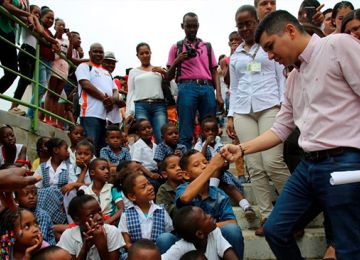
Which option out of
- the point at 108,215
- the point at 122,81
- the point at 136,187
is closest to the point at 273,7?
the point at 136,187

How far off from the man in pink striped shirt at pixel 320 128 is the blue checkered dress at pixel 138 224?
4.25 ft

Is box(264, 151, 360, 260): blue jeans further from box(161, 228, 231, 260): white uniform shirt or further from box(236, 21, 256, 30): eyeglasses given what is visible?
box(236, 21, 256, 30): eyeglasses

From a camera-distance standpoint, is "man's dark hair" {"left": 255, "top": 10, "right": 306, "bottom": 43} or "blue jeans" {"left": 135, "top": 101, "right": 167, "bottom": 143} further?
"blue jeans" {"left": 135, "top": 101, "right": 167, "bottom": 143}

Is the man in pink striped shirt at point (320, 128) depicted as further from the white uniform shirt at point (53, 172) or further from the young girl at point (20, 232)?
the white uniform shirt at point (53, 172)

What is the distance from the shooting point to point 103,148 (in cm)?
547

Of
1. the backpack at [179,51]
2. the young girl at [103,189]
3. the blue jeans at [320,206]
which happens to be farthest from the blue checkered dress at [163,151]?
the blue jeans at [320,206]

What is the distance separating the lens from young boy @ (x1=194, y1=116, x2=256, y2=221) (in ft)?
13.8

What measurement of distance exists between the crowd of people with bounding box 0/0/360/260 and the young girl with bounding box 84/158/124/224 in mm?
11

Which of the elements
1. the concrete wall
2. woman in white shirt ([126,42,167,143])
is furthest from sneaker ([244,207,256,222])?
the concrete wall

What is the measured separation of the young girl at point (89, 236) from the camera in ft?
11.1

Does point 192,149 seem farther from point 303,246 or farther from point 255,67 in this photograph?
point 303,246

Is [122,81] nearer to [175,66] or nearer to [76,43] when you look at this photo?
[76,43]

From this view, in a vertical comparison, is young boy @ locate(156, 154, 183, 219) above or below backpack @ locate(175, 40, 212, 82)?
below

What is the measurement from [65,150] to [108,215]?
3.61 ft
